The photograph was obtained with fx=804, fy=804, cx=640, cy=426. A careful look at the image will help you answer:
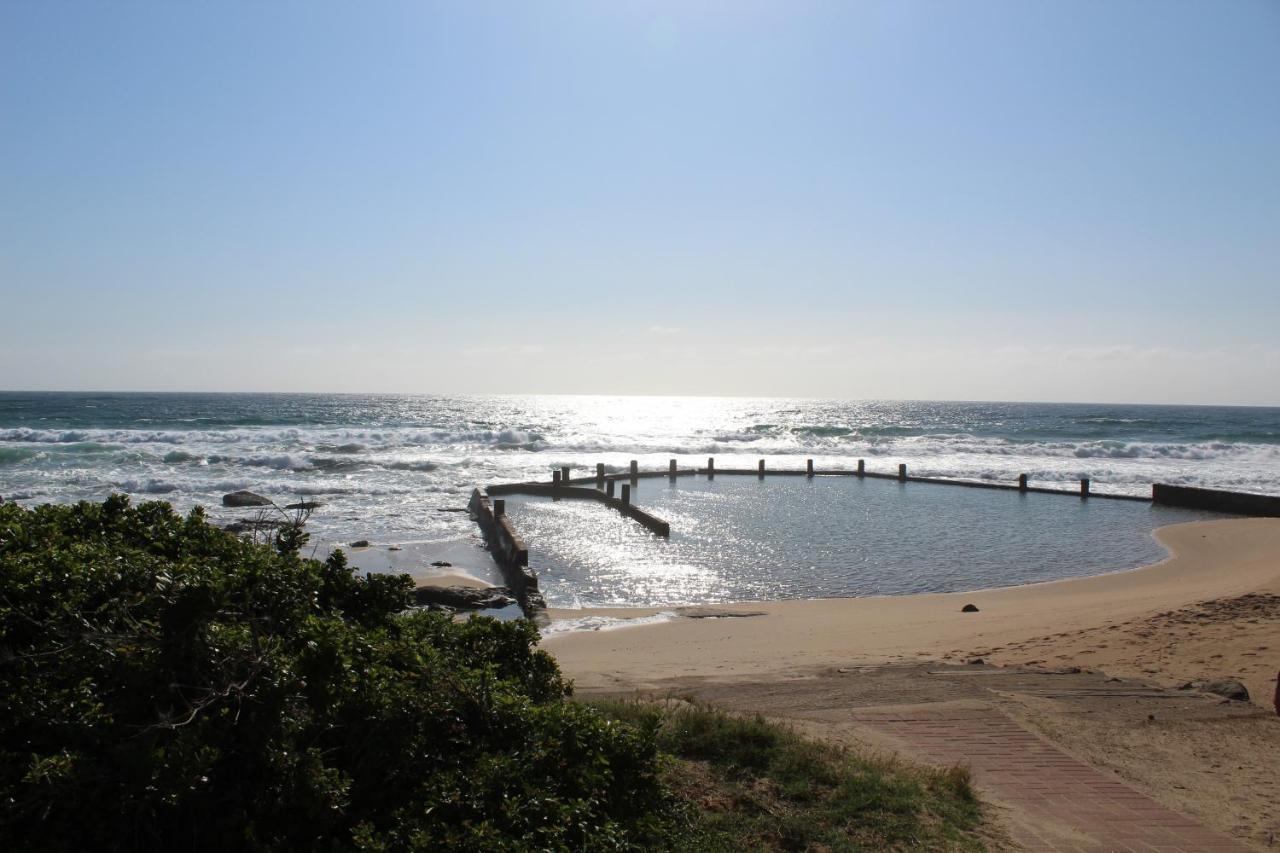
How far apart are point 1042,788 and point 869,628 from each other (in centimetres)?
638

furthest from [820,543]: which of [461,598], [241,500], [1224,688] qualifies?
[241,500]

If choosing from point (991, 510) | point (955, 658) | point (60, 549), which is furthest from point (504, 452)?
point (60, 549)

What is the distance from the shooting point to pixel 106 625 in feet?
13.1

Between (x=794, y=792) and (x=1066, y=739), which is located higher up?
(x=794, y=792)

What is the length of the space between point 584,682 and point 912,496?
23.5 metres

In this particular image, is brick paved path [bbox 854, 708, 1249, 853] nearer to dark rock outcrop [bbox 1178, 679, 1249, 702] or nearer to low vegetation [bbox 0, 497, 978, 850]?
low vegetation [bbox 0, 497, 978, 850]

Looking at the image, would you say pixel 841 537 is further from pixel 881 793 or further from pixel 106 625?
pixel 106 625

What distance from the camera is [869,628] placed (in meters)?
12.0

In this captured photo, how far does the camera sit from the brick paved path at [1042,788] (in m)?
4.89

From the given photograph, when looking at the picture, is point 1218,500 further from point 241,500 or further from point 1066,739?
point 241,500

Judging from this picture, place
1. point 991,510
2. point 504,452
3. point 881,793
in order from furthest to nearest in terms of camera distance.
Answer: point 504,452, point 991,510, point 881,793

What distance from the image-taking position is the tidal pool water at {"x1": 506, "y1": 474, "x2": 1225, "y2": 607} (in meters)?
Answer: 15.5

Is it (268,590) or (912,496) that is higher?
(268,590)

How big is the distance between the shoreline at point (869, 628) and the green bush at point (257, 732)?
4.22 meters
